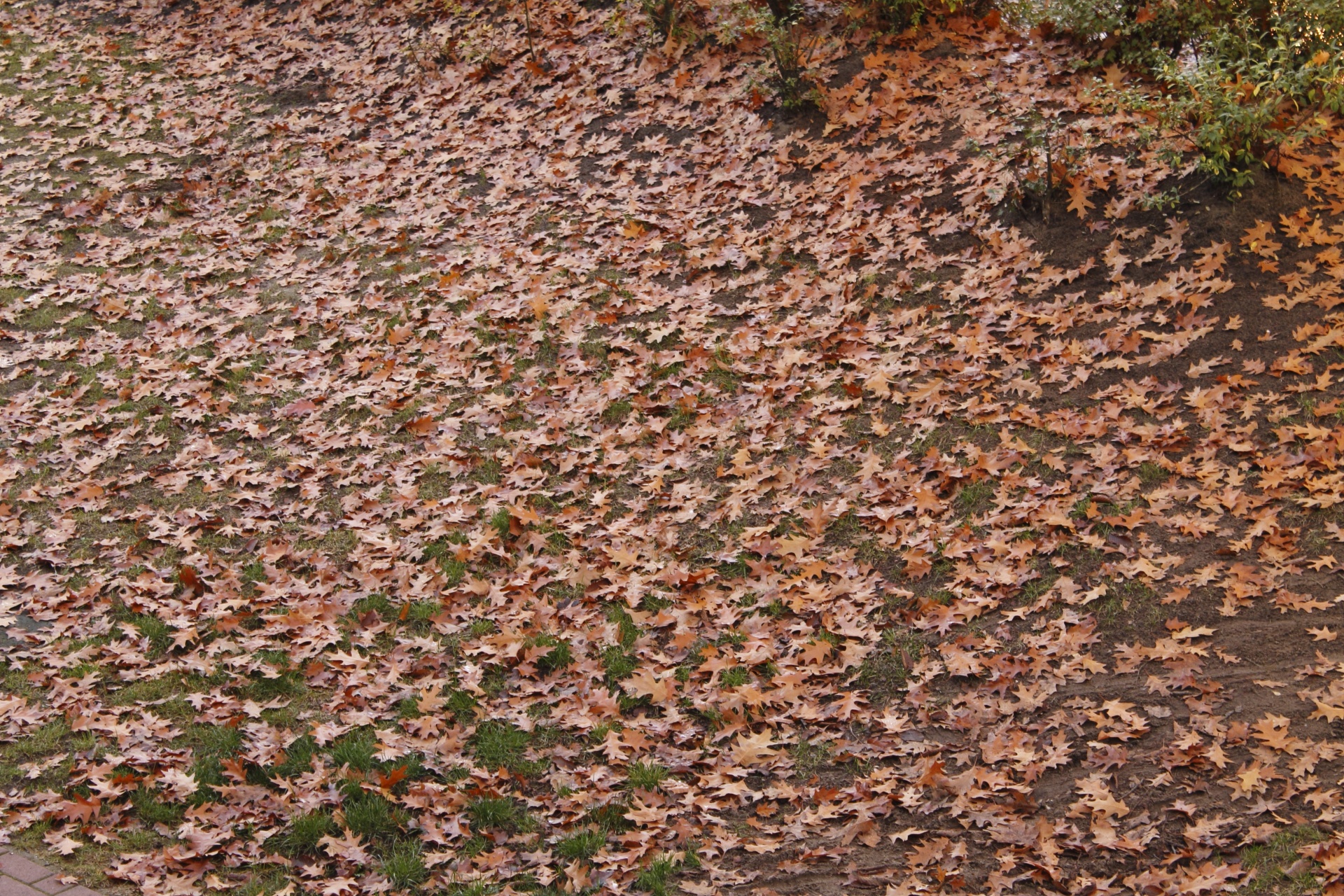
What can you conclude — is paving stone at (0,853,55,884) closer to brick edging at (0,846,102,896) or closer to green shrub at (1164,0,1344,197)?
brick edging at (0,846,102,896)

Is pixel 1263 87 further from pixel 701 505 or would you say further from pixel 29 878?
pixel 29 878

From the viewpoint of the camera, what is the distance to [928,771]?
439 cm

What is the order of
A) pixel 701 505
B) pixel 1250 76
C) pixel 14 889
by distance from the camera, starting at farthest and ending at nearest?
pixel 1250 76 → pixel 701 505 → pixel 14 889

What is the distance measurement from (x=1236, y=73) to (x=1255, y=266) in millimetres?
1396

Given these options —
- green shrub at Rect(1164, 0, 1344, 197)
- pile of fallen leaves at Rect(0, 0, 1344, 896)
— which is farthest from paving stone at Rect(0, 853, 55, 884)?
green shrub at Rect(1164, 0, 1344, 197)

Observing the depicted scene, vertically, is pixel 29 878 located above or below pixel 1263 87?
below

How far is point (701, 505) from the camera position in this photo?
6.10 m

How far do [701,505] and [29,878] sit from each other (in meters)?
3.64

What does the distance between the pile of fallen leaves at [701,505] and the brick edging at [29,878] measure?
6.0 inches

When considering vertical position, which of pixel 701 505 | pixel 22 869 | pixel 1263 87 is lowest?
pixel 22 869

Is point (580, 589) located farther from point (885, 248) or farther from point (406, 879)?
point (885, 248)

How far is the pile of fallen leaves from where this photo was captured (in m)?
4.34

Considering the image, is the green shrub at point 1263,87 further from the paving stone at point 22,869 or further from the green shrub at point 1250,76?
the paving stone at point 22,869

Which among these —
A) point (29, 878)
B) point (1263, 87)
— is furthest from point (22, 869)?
point (1263, 87)
